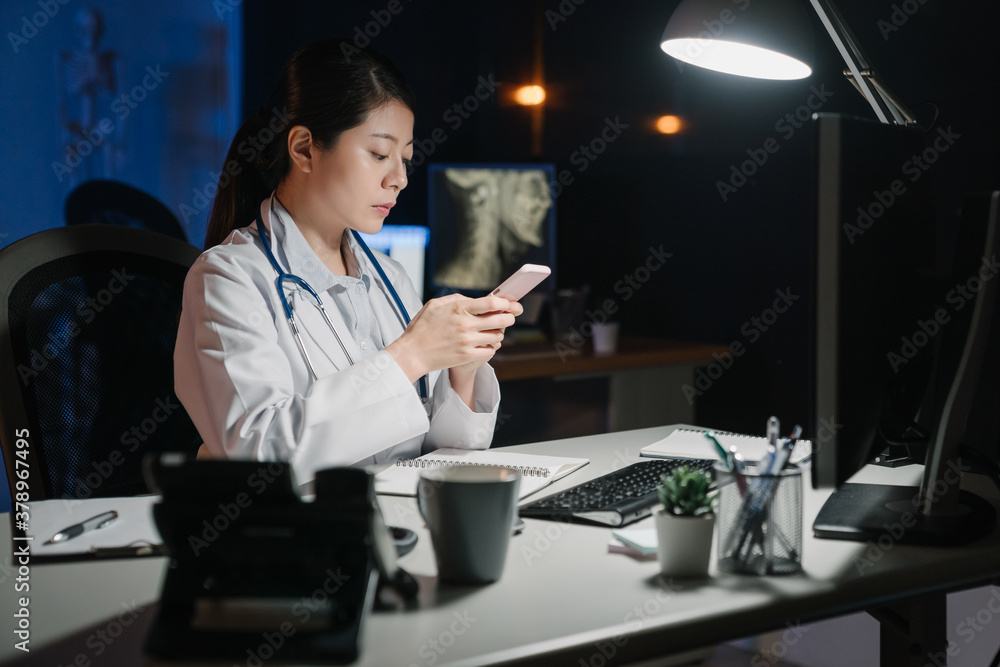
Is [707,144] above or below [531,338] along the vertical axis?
above

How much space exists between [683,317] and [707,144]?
60 centimetres

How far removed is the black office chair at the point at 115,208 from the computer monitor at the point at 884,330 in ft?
7.09

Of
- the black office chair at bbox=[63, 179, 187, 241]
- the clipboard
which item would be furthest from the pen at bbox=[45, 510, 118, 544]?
the black office chair at bbox=[63, 179, 187, 241]

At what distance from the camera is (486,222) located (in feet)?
9.82

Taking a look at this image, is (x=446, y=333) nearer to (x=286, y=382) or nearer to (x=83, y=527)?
(x=286, y=382)

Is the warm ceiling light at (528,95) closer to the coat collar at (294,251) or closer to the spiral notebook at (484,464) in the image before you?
the coat collar at (294,251)

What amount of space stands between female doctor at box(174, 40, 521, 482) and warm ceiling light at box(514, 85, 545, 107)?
205 cm

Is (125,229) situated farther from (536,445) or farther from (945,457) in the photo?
(945,457)

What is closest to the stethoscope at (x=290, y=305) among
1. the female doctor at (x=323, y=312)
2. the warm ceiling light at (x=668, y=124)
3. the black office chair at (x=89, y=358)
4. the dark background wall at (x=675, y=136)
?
the female doctor at (x=323, y=312)

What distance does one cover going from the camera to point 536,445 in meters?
1.39

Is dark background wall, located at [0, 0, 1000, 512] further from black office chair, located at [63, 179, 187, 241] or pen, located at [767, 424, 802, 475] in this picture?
pen, located at [767, 424, 802, 475]

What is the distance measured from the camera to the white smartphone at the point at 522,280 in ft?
4.00

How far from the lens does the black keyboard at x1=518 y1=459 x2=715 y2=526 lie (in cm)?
94

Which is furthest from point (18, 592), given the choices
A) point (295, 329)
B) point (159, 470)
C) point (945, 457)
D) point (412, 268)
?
point (412, 268)
